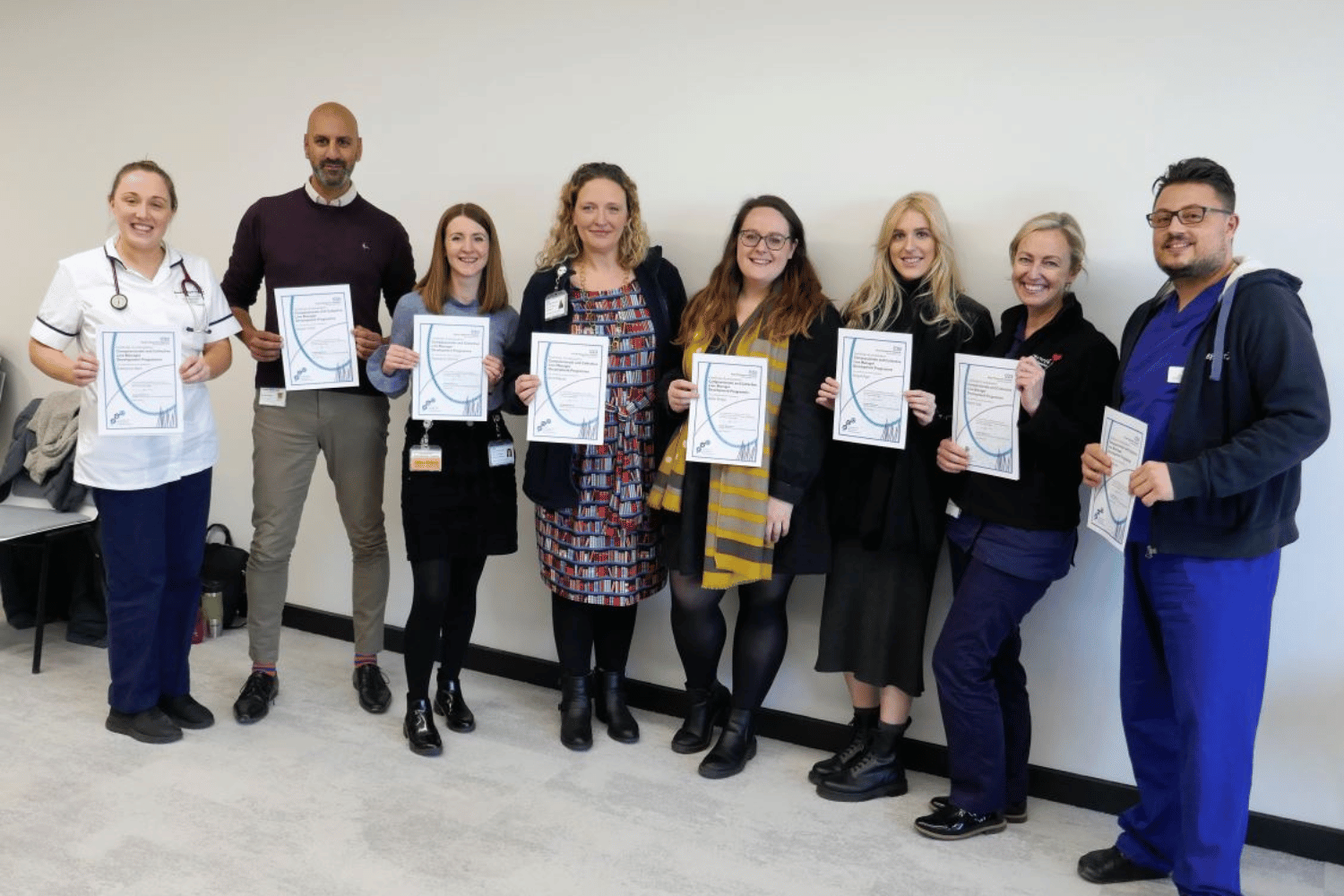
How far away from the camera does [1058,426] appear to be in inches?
98.2

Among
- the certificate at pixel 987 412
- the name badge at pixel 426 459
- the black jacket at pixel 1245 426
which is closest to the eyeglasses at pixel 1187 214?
the black jacket at pixel 1245 426

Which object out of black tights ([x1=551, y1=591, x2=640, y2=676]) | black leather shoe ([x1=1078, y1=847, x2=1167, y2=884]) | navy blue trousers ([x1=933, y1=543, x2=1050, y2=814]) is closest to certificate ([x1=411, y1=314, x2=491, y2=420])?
black tights ([x1=551, y1=591, x2=640, y2=676])

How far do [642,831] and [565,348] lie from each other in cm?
129

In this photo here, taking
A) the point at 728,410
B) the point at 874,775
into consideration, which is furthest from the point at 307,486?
the point at 874,775

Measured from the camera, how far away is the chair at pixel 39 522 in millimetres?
3541

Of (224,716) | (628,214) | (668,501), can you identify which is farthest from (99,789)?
(628,214)

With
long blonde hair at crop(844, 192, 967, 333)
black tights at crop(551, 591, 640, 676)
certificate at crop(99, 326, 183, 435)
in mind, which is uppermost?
long blonde hair at crop(844, 192, 967, 333)

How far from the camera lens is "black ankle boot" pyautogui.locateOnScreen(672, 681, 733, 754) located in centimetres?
318

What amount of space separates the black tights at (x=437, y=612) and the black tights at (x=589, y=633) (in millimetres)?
267

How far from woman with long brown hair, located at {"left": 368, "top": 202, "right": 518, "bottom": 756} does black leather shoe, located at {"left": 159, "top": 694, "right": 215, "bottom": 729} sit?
25.2 inches

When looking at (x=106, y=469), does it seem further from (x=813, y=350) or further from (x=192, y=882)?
(x=813, y=350)

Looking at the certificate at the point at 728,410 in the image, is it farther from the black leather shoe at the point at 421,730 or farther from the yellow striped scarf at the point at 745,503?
the black leather shoe at the point at 421,730

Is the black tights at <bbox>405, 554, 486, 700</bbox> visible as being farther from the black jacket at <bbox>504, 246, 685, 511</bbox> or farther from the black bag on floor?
the black bag on floor

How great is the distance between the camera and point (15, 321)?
4.81 m
